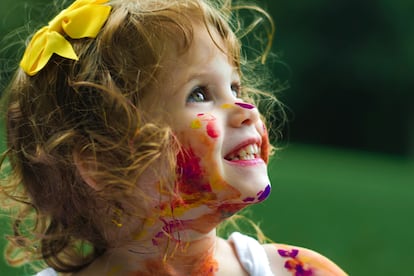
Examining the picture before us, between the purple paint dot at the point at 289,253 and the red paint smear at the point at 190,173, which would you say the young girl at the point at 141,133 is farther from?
the purple paint dot at the point at 289,253

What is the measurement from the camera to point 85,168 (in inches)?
82.4

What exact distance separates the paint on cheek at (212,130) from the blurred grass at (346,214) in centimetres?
302

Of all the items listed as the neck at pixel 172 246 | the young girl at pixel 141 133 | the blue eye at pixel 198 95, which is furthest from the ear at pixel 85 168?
the blue eye at pixel 198 95

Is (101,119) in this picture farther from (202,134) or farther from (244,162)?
(244,162)

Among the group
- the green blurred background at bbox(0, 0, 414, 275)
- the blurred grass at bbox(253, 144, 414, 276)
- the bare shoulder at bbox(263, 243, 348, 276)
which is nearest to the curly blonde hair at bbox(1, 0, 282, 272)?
the bare shoulder at bbox(263, 243, 348, 276)

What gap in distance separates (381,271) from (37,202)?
3.43 m

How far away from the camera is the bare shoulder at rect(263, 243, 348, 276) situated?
231 cm

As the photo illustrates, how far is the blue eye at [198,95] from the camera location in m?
2.06

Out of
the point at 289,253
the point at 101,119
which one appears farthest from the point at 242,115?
the point at 289,253

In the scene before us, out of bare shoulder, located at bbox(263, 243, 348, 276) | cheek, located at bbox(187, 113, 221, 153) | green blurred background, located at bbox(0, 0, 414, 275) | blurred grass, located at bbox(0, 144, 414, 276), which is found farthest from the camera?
green blurred background, located at bbox(0, 0, 414, 275)

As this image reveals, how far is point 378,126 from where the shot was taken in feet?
37.3

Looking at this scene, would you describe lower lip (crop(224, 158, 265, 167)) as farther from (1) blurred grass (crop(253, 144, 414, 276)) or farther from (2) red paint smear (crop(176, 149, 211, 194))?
(1) blurred grass (crop(253, 144, 414, 276))

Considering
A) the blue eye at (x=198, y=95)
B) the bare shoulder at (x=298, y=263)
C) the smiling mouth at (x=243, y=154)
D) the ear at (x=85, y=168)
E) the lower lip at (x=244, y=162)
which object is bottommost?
the bare shoulder at (x=298, y=263)

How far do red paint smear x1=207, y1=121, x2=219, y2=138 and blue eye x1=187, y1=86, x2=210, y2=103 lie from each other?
77 millimetres
